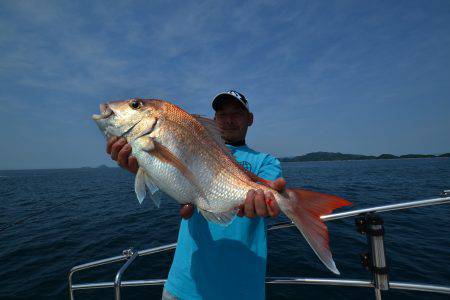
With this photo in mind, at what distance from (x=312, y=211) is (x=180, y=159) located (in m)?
1.57

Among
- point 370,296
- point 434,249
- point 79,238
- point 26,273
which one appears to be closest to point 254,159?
point 370,296

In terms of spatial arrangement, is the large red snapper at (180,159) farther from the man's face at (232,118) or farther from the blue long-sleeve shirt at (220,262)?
the man's face at (232,118)

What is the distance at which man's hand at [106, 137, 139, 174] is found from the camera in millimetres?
2930

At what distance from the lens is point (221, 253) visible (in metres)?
3.05

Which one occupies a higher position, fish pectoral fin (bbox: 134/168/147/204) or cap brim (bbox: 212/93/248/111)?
cap brim (bbox: 212/93/248/111)

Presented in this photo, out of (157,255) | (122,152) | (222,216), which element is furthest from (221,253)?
(157,255)

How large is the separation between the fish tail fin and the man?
16 cm

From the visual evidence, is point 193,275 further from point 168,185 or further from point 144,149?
point 144,149

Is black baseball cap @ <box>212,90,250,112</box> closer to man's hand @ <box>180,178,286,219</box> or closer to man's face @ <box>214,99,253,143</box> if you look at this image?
man's face @ <box>214,99,253,143</box>

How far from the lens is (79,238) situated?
13406mm

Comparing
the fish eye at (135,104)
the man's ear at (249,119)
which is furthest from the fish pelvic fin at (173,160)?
the man's ear at (249,119)

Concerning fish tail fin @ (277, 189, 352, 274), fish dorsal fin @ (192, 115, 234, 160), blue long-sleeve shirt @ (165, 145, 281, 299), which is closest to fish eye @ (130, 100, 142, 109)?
fish dorsal fin @ (192, 115, 234, 160)

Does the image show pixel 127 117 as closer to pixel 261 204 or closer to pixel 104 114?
pixel 104 114

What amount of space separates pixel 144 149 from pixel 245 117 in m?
→ 2.11
